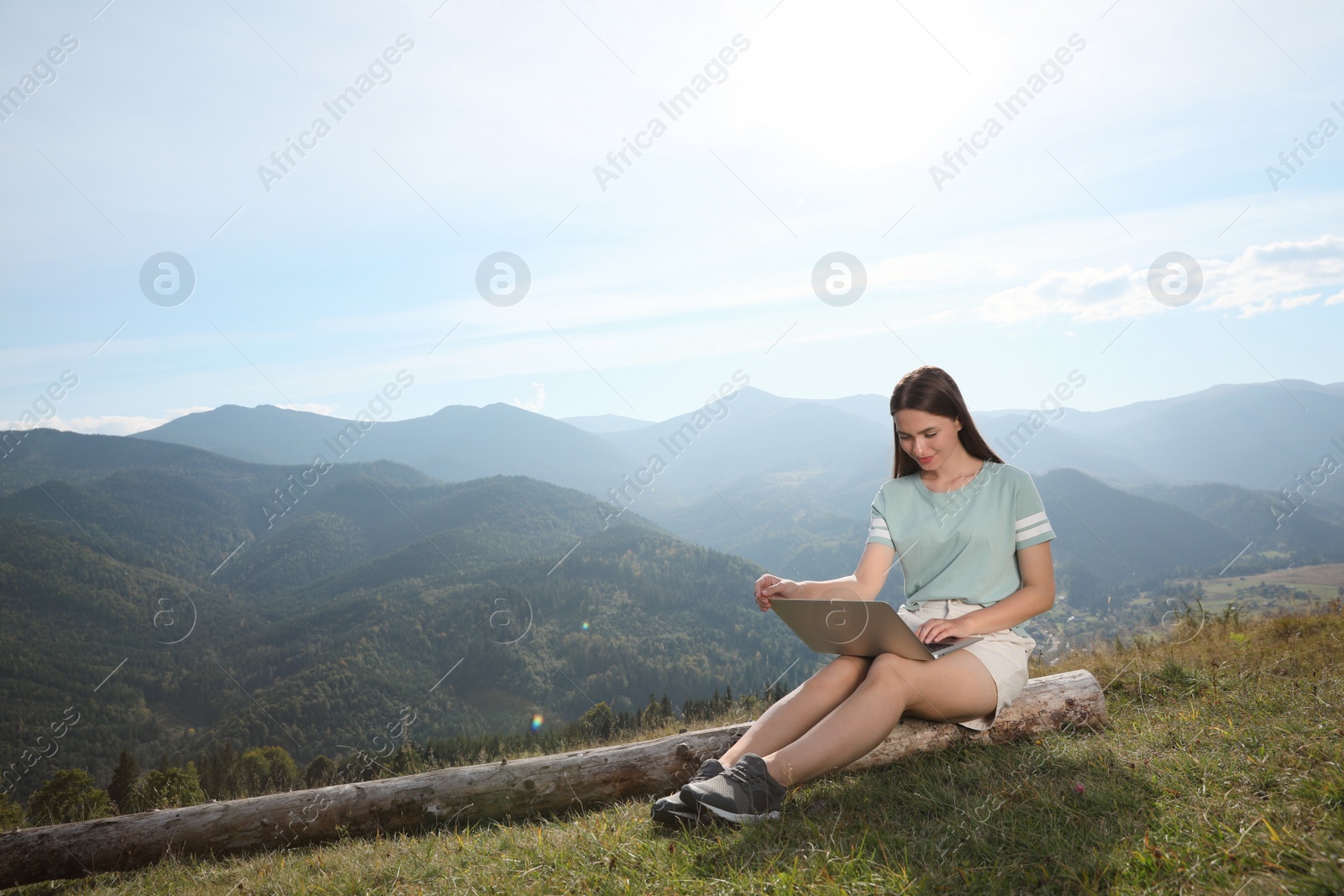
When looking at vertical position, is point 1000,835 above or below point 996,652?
below

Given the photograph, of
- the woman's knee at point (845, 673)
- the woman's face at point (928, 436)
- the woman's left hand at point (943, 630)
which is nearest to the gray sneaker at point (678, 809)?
the woman's knee at point (845, 673)

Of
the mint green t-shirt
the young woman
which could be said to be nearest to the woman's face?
the young woman

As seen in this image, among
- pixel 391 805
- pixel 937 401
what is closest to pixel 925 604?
pixel 937 401

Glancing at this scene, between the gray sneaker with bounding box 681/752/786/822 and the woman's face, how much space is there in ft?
5.52

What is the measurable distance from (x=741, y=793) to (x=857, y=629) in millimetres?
814

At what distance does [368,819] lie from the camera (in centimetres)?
433

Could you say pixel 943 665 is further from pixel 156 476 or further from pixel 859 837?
pixel 156 476

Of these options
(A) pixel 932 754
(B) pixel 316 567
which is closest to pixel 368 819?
(A) pixel 932 754

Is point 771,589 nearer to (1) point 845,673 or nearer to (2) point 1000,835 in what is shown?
(1) point 845,673

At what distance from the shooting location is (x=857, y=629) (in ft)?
10.2

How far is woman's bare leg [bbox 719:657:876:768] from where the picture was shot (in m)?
3.26

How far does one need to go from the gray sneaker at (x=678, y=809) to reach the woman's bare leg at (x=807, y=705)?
4.8 inches

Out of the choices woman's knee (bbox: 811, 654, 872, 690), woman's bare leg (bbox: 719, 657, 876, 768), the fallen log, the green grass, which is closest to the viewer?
the green grass

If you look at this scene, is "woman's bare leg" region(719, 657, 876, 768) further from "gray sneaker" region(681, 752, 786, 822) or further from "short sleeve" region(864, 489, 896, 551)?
"short sleeve" region(864, 489, 896, 551)
